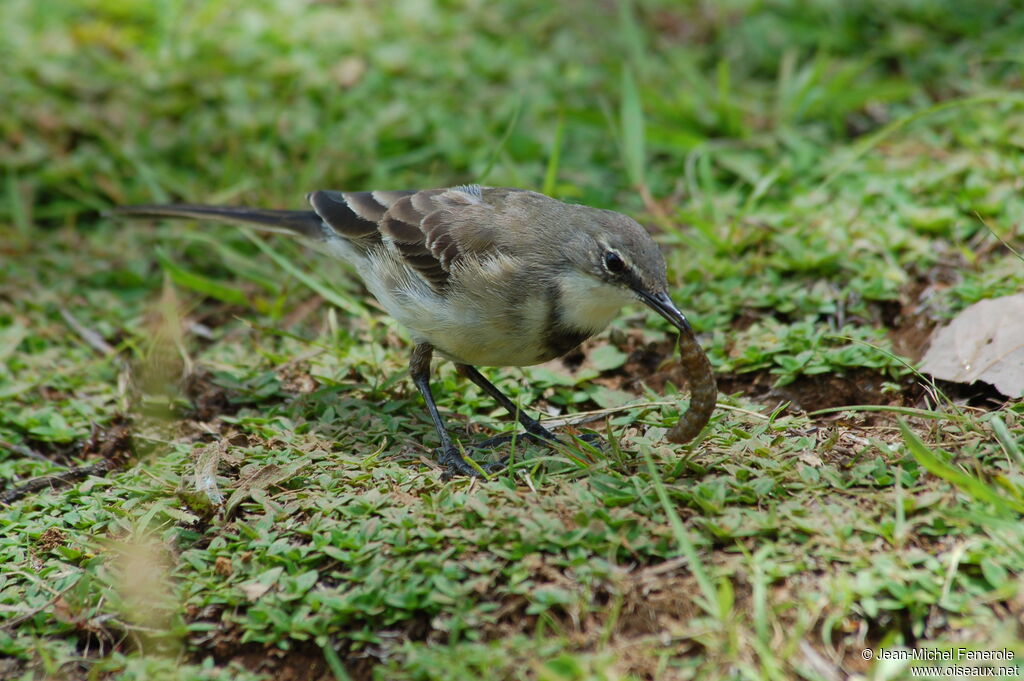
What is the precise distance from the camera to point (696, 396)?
Answer: 4.35 metres

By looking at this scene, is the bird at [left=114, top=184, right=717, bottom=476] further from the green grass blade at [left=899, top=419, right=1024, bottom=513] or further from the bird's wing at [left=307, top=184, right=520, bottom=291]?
the green grass blade at [left=899, top=419, right=1024, bottom=513]

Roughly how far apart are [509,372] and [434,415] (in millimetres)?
811

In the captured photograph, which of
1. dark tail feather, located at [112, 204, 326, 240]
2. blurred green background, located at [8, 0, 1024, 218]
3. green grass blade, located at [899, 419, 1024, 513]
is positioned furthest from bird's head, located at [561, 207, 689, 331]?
blurred green background, located at [8, 0, 1024, 218]

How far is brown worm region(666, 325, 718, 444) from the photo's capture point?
14.2 feet

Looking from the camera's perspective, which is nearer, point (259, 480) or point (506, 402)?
point (259, 480)

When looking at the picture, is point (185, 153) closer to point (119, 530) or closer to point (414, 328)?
point (414, 328)

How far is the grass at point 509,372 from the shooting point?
11.8 ft

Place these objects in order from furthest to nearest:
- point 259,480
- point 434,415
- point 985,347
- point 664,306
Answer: point 434,415
point 985,347
point 664,306
point 259,480

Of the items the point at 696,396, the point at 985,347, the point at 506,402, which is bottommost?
the point at 506,402

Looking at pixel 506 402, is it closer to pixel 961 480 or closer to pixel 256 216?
pixel 256 216

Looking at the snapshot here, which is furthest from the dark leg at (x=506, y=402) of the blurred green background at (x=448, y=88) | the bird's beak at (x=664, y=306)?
the blurred green background at (x=448, y=88)

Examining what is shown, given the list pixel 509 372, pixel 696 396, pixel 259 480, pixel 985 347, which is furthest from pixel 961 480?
pixel 259 480

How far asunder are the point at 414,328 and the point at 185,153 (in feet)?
11.3

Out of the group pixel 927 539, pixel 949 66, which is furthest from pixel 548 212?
pixel 949 66
